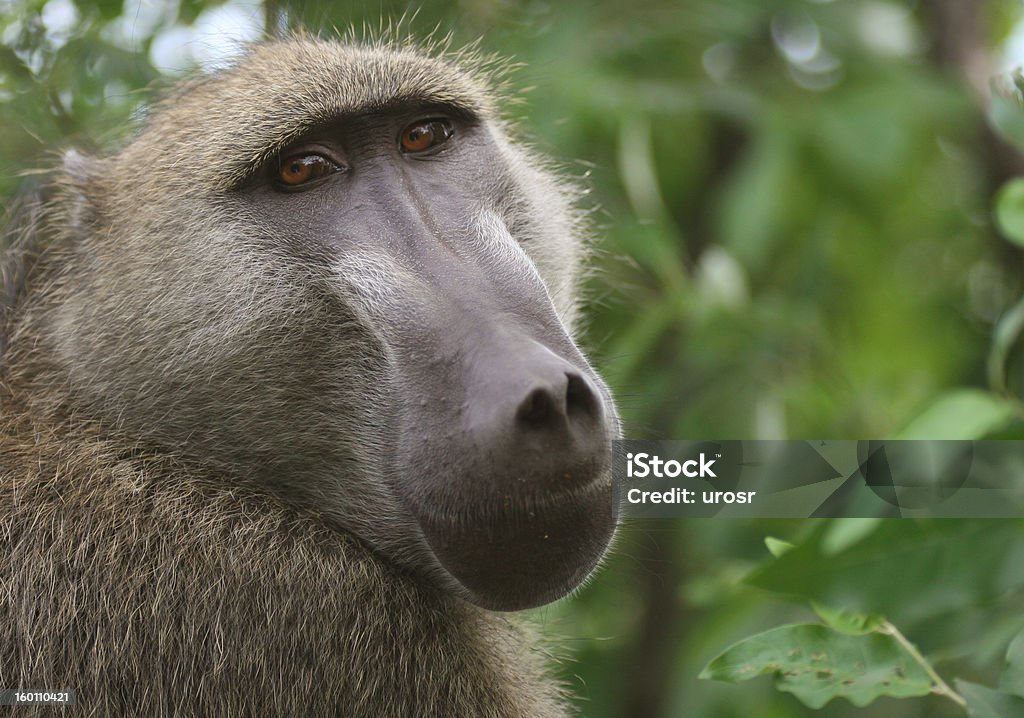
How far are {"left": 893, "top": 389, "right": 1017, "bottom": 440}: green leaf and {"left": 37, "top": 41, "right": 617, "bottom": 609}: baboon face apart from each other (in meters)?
0.88

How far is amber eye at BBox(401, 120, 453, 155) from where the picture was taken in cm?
326

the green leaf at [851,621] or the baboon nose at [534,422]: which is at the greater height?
the baboon nose at [534,422]

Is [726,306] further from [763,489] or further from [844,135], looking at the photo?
[763,489]

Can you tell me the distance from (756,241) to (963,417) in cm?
210

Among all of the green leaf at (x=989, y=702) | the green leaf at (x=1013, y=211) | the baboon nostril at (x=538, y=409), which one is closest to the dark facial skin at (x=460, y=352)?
the baboon nostril at (x=538, y=409)

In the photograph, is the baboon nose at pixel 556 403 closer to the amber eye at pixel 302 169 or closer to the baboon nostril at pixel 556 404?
the baboon nostril at pixel 556 404

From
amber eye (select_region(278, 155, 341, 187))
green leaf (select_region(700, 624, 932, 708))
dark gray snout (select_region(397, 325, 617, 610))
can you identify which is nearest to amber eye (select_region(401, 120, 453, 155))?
amber eye (select_region(278, 155, 341, 187))

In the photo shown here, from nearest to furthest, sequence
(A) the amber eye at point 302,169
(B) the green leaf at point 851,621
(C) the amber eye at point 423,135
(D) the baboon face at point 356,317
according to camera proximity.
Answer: (D) the baboon face at point 356,317 → (B) the green leaf at point 851,621 → (A) the amber eye at point 302,169 → (C) the amber eye at point 423,135

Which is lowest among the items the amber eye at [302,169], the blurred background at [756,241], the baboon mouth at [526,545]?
the blurred background at [756,241]

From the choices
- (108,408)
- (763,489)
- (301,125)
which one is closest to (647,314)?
(763,489)

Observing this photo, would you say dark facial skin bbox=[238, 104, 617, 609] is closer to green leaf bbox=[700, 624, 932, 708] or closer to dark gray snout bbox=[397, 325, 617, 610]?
dark gray snout bbox=[397, 325, 617, 610]

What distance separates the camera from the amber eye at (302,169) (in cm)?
310

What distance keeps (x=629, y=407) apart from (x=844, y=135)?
208cm

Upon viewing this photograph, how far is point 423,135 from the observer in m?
3.28
